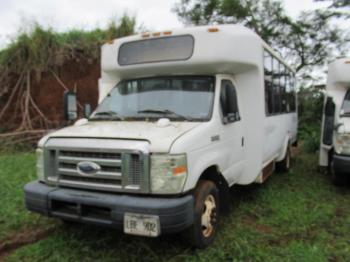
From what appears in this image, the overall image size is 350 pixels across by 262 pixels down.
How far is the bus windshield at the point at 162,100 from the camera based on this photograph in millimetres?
4082

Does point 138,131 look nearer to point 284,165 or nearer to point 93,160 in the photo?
point 93,160

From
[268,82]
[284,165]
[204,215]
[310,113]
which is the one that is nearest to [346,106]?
[268,82]

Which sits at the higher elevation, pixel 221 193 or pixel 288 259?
pixel 221 193

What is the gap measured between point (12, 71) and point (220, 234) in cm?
1119

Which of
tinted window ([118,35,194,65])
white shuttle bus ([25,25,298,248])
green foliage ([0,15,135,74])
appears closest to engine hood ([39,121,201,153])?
white shuttle bus ([25,25,298,248])

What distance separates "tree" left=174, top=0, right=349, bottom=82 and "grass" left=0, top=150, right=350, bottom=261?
13.5 meters

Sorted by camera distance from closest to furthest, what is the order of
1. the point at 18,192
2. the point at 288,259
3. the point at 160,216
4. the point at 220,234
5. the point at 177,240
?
the point at 160,216, the point at 288,259, the point at 177,240, the point at 220,234, the point at 18,192

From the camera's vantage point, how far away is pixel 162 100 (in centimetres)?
431

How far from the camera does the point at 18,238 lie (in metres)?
4.18

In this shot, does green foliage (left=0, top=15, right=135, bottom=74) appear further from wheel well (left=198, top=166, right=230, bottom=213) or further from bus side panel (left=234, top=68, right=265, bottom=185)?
wheel well (left=198, top=166, right=230, bottom=213)

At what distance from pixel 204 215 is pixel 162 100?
1.61m

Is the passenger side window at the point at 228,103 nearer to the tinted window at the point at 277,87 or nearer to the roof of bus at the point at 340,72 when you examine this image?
the tinted window at the point at 277,87

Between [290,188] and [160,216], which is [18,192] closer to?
[160,216]

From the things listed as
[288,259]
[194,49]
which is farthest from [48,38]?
[288,259]
